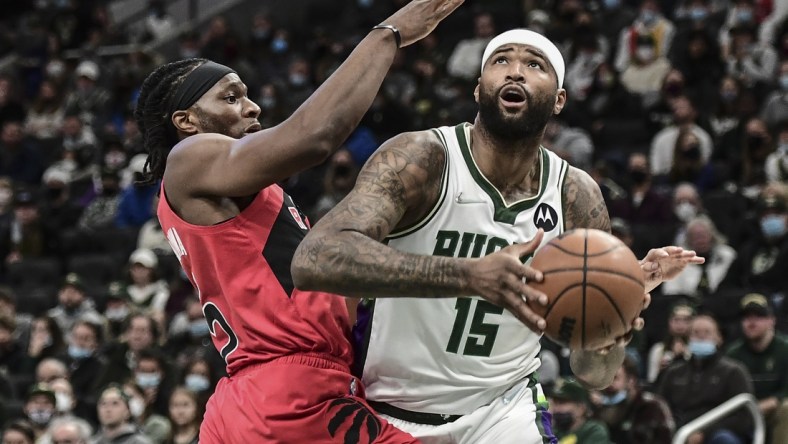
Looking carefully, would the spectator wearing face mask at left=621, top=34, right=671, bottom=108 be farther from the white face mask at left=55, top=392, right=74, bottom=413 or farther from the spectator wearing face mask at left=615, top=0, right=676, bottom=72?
the white face mask at left=55, top=392, right=74, bottom=413

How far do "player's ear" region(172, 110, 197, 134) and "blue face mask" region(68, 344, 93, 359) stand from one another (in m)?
7.64

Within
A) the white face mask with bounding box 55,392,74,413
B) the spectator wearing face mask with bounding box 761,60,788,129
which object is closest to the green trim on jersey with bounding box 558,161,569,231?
the white face mask with bounding box 55,392,74,413

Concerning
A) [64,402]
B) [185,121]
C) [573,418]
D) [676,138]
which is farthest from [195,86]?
[676,138]

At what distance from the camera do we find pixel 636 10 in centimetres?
1547

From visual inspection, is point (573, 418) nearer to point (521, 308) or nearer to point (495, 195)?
point (495, 195)

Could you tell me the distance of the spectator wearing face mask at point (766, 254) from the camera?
10188mm

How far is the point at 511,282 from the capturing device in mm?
3354

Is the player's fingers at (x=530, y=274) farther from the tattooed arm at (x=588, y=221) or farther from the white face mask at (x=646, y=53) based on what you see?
the white face mask at (x=646, y=53)

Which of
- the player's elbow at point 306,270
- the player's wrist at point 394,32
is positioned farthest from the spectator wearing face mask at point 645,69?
the player's elbow at point 306,270

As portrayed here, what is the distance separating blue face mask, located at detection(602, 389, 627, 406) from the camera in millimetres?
8742

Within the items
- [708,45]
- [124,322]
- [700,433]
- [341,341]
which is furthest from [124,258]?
[341,341]

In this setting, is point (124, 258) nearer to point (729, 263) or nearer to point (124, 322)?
point (124, 322)

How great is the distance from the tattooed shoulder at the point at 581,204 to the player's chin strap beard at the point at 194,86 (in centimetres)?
128

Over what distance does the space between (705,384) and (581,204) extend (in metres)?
4.47
